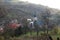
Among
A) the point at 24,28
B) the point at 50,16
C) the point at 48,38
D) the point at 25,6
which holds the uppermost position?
the point at 25,6

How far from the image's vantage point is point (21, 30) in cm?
204

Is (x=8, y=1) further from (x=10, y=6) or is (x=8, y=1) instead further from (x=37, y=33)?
(x=37, y=33)

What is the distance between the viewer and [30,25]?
6.75ft

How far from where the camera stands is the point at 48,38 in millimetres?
2027

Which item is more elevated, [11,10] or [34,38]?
[11,10]

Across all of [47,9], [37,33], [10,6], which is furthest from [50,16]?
[10,6]

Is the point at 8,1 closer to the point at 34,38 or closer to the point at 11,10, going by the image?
the point at 11,10

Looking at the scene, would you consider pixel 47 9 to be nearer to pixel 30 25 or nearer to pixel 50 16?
pixel 50 16

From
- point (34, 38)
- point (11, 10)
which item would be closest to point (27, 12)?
point (11, 10)

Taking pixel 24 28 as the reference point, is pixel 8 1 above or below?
above

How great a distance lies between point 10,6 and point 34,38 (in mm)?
530

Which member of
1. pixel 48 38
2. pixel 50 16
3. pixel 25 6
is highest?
pixel 25 6

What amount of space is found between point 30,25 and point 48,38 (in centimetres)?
28

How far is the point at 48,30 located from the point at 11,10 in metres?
0.55
